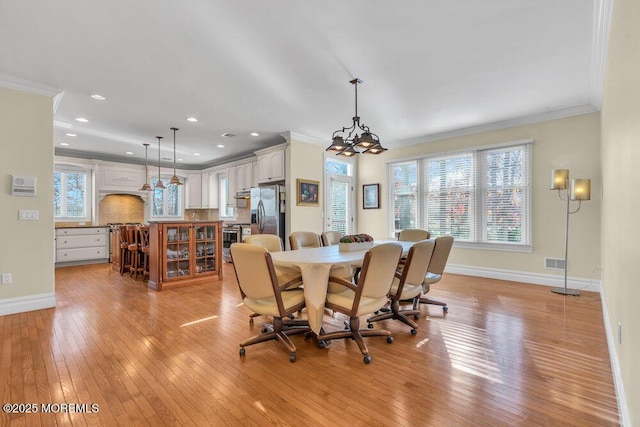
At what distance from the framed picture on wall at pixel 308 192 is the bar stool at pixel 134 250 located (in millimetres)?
2950

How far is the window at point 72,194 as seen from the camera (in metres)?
6.81

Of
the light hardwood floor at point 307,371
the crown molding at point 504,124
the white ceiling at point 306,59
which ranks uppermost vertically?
the white ceiling at point 306,59

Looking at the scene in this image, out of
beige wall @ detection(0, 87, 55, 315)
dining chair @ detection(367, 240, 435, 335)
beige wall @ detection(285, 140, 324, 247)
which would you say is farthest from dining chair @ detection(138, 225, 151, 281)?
dining chair @ detection(367, 240, 435, 335)

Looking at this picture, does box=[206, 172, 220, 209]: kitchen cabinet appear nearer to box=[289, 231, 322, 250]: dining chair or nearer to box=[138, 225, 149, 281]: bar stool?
box=[138, 225, 149, 281]: bar stool

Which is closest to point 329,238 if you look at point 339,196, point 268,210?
point 268,210

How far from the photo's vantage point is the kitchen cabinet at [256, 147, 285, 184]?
19.1 feet

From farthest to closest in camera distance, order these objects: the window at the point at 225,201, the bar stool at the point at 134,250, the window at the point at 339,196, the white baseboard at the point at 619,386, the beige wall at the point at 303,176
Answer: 1. the window at the point at 225,201
2. the window at the point at 339,196
3. the beige wall at the point at 303,176
4. the bar stool at the point at 134,250
5. the white baseboard at the point at 619,386

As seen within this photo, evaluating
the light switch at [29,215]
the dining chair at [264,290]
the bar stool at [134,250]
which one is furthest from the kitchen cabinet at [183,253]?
the dining chair at [264,290]

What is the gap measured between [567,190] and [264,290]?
14.5 ft

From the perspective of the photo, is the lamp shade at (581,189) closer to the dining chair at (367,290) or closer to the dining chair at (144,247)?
the dining chair at (367,290)

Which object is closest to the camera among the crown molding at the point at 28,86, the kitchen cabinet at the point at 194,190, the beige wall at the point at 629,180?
the beige wall at the point at 629,180

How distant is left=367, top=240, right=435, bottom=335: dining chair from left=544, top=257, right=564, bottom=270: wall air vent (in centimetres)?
295

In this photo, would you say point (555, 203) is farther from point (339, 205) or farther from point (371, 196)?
point (339, 205)

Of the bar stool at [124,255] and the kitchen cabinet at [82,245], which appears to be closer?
the bar stool at [124,255]
